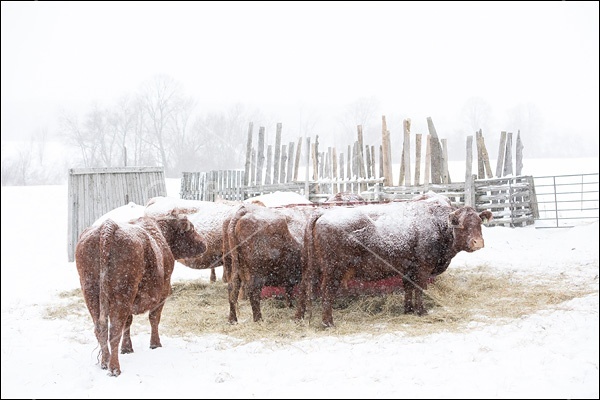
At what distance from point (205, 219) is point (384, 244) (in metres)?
3.66

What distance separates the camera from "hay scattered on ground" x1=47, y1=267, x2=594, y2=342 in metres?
6.25

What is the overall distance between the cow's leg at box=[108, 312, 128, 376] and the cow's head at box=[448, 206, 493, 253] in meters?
4.36

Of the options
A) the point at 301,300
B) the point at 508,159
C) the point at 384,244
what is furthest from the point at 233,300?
the point at 508,159

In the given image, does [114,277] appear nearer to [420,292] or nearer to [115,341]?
[115,341]

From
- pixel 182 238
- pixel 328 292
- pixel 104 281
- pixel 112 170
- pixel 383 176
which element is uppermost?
pixel 112 170

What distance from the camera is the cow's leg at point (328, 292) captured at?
6480 millimetres

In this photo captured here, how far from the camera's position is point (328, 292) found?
258 inches

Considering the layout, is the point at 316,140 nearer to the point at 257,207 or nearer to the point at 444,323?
the point at 257,207

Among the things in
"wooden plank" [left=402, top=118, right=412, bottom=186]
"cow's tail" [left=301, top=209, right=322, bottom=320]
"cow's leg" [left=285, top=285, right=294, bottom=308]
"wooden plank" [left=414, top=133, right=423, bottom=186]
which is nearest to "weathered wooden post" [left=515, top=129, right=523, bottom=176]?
"wooden plank" [left=414, top=133, right=423, bottom=186]

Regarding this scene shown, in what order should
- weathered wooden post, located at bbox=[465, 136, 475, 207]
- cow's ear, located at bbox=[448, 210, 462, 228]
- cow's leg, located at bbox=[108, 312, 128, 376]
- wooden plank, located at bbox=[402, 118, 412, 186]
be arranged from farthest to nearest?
wooden plank, located at bbox=[402, 118, 412, 186], weathered wooden post, located at bbox=[465, 136, 475, 207], cow's ear, located at bbox=[448, 210, 462, 228], cow's leg, located at bbox=[108, 312, 128, 376]

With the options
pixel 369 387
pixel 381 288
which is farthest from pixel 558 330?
pixel 381 288

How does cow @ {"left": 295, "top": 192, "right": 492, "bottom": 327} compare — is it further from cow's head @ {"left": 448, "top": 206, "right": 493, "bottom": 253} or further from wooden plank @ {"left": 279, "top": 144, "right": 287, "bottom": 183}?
wooden plank @ {"left": 279, "top": 144, "right": 287, "bottom": 183}

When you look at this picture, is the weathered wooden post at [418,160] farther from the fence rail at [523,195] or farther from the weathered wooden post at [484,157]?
the weathered wooden post at [484,157]

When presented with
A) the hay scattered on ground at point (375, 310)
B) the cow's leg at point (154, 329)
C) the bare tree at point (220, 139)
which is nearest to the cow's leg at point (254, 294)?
the hay scattered on ground at point (375, 310)
